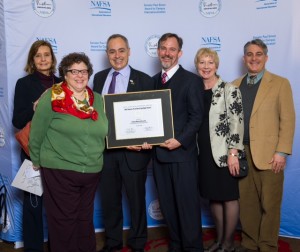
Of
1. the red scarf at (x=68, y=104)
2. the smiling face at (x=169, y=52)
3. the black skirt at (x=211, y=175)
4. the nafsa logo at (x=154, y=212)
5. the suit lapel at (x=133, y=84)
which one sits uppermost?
the smiling face at (x=169, y=52)

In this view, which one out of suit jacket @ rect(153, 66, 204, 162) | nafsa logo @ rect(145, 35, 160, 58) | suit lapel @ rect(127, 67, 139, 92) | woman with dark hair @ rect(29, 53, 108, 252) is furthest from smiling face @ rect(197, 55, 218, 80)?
nafsa logo @ rect(145, 35, 160, 58)

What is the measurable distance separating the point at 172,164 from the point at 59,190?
81 centimetres

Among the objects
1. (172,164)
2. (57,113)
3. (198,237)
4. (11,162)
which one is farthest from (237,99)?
(11,162)

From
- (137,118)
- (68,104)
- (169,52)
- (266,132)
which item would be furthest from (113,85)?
(266,132)

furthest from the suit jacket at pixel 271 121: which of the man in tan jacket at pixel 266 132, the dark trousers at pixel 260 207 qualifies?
the dark trousers at pixel 260 207

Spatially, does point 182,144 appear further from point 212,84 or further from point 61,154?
point 61,154

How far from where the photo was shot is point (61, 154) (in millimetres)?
2434

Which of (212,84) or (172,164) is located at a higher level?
(212,84)

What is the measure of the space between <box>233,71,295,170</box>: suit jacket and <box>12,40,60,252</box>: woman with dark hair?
1.49m

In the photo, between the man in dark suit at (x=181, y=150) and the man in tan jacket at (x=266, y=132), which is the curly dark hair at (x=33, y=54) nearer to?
the man in dark suit at (x=181, y=150)

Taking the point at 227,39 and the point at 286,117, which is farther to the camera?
the point at 227,39

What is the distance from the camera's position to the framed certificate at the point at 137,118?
2730mm

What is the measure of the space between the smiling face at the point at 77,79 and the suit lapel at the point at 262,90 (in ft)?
4.12

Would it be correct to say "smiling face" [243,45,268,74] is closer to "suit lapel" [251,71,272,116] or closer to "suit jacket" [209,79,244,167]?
"suit lapel" [251,71,272,116]
